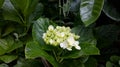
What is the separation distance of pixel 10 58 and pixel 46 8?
1.09 ft

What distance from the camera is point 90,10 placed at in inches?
35.9

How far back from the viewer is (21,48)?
108 cm

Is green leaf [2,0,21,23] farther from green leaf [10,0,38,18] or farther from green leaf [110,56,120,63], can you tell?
green leaf [110,56,120,63]

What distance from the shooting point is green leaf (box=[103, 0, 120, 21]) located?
3.60 ft

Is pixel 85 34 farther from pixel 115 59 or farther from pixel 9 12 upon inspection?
pixel 9 12

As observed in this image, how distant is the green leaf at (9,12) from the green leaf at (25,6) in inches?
1.1

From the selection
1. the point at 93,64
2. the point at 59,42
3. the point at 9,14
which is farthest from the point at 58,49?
the point at 9,14

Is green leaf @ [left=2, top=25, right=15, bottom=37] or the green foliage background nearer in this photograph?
the green foliage background

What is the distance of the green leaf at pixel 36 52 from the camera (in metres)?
0.85

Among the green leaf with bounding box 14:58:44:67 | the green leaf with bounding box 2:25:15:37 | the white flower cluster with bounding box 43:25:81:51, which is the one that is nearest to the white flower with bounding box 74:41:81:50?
the white flower cluster with bounding box 43:25:81:51

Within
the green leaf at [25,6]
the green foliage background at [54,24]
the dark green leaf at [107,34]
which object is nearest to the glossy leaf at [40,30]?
the green foliage background at [54,24]

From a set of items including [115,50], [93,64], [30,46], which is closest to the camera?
[30,46]

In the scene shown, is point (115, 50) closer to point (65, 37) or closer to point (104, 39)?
point (104, 39)

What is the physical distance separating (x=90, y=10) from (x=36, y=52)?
23 cm
